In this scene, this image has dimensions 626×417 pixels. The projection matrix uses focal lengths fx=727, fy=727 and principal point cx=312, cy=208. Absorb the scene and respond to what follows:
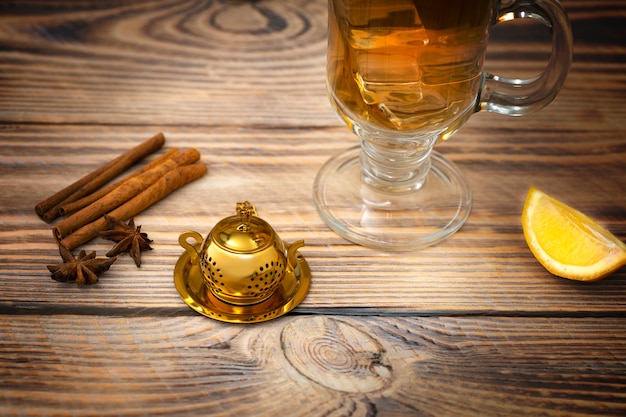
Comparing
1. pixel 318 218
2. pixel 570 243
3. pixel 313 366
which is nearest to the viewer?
pixel 313 366

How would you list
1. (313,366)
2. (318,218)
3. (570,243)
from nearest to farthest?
(313,366)
(570,243)
(318,218)

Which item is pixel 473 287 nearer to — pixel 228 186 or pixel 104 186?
pixel 228 186

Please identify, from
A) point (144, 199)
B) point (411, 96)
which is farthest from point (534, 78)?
point (144, 199)

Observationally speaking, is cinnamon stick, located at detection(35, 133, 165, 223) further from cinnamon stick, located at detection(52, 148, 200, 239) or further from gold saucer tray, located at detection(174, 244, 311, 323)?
gold saucer tray, located at detection(174, 244, 311, 323)

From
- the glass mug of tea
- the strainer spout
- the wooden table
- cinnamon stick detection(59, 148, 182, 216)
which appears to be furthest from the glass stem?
cinnamon stick detection(59, 148, 182, 216)

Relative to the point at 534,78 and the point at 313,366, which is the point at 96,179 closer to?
the point at 313,366
